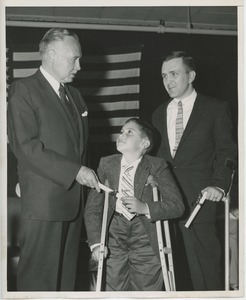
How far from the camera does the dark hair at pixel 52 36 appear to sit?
6.72 feet

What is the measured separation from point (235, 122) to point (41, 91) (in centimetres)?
100

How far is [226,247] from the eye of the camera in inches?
82.0

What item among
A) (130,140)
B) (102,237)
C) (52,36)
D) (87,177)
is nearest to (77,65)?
(52,36)

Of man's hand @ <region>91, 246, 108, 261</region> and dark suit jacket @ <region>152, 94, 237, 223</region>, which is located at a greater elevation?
dark suit jacket @ <region>152, 94, 237, 223</region>

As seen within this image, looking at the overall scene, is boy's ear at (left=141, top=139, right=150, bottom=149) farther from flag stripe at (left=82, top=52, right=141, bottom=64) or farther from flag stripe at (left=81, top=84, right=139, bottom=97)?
flag stripe at (left=82, top=52, right=141, bottom=64)

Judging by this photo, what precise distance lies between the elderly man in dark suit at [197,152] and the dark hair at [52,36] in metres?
0.55

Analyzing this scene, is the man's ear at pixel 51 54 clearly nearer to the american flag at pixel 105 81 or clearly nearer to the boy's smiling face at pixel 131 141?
the american flag at pixel 105 81

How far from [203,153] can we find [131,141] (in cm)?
41

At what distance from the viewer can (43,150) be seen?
6.33 ft

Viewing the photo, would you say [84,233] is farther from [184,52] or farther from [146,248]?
[184,52]

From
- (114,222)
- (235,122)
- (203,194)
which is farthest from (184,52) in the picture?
(114,222)

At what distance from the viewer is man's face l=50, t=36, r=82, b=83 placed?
204 cm

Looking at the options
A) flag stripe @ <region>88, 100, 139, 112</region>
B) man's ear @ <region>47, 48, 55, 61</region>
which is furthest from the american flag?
man's ear @ <region>47, 48, 55, 61</region>

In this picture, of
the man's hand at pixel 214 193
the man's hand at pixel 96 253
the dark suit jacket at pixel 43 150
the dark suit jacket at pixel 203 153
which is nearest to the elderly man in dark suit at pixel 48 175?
the dark suit jacket at pixel 43 150
